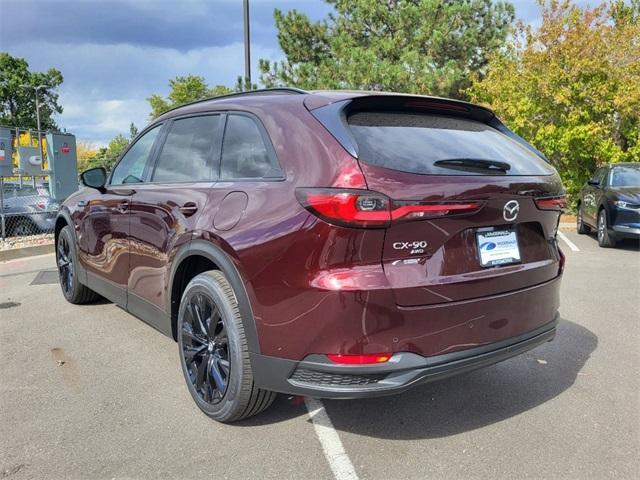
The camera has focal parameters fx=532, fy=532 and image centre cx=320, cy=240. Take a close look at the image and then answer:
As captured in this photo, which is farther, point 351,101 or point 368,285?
point 351,101

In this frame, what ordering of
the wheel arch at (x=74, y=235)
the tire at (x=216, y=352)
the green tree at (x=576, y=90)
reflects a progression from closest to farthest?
the tire at (x=216, y=352) < the wheel arch at (x=74, y=235) < the green tree at (x=576, y=90)

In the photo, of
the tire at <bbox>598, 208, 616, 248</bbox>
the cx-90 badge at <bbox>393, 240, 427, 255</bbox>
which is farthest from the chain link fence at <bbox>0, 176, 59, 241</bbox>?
the tire at <bbox>598, 208, 616, 248</bbox>

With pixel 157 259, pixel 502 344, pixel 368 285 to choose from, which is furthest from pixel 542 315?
pixel 157 259

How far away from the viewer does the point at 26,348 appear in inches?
169

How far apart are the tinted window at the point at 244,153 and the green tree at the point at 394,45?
49.6 ft

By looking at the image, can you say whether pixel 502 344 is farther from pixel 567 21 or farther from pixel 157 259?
pixel 567 21

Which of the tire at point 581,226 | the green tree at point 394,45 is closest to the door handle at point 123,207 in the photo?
the tire at point 581,226

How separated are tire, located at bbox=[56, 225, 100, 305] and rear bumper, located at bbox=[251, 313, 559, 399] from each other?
3.34 metres

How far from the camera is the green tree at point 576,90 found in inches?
565

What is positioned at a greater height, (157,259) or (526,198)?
(526,198)

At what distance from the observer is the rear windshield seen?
8.26 feet

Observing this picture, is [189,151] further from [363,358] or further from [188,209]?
[363,358]

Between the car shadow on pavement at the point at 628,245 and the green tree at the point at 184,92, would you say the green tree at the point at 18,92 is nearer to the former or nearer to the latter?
the green tree at the point at 184,92

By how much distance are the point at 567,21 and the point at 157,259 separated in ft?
49.6
